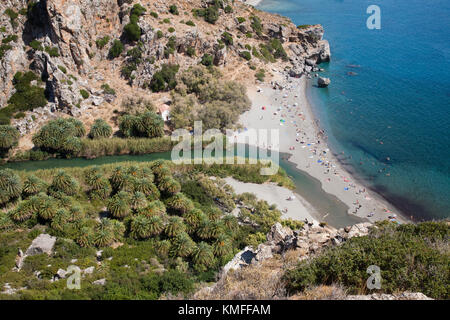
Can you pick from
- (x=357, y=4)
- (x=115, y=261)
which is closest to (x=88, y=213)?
(x=115, y=261)

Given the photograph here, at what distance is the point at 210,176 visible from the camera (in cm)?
4534

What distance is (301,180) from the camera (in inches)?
1849

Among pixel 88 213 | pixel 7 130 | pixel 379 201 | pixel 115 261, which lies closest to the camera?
pixel 115 261

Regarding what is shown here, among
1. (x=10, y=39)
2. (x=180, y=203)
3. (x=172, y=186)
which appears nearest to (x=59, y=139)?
(x=172, y=186)

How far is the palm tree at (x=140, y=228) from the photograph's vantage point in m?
32.8

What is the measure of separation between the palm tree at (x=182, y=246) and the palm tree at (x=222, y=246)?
2.28 m

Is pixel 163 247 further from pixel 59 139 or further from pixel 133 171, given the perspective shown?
pixel 59 139

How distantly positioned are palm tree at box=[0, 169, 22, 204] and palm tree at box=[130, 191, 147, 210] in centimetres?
1342

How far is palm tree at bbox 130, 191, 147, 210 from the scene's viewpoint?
36.1 meters

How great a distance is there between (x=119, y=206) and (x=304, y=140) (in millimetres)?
32790

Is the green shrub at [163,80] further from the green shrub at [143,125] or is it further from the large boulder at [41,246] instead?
the large boulder at [41,246]

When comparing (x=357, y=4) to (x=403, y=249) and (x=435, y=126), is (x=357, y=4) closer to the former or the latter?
(x=435, y=126)

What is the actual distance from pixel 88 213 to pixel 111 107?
2713 centimetres

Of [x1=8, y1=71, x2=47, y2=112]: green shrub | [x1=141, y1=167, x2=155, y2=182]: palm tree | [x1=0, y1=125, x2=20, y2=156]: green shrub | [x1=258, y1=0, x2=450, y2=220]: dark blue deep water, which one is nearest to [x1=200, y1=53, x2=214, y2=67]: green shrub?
[x1=258, y1=0, x2=450, y2=220]: dark blue deep water
